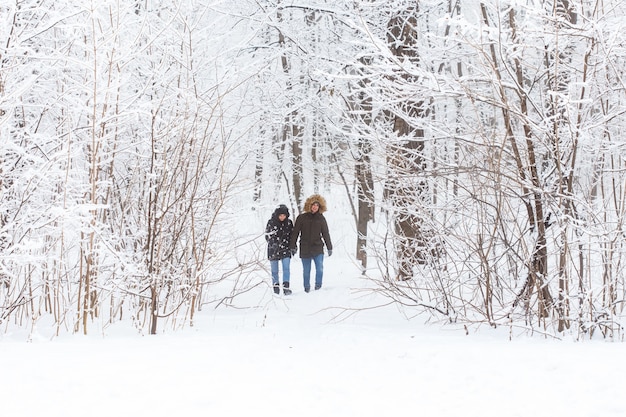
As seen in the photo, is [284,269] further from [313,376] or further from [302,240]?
[313,376]

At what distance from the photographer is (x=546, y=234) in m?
5.41

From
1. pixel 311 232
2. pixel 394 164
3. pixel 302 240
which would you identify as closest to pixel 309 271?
pixel 302 240

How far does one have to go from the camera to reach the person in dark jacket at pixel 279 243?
30.7 ft

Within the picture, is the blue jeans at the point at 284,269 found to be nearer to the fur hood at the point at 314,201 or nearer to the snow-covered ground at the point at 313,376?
the fur hood at the point at 314,201

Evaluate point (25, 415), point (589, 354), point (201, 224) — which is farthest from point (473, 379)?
point (201, 224)

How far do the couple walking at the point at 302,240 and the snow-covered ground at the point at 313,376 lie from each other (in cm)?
402

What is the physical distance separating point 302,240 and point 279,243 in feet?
1.25

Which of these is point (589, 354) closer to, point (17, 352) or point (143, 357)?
point (143, 357)

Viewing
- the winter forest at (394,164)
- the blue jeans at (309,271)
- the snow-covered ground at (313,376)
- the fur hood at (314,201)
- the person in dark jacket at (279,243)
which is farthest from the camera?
the fur hood at (314,201)

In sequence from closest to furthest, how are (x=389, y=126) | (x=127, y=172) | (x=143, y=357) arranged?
(x=143, y=357) → (x=127, y=172) → (x=389, y=126)

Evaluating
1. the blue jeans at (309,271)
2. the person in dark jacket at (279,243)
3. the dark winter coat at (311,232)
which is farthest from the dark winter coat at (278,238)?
the blue jeans at (309,271)

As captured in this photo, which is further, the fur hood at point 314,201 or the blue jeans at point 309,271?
the fur hood at point 314,201

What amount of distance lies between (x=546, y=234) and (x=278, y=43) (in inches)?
320

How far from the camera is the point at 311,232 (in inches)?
374
